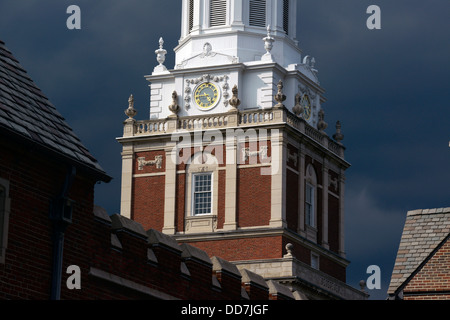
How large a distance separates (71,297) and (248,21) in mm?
51638

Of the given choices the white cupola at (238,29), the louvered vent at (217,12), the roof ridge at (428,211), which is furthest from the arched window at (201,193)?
the roof ridge at (428,211)

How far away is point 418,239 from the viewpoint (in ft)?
106

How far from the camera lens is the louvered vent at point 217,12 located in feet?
251

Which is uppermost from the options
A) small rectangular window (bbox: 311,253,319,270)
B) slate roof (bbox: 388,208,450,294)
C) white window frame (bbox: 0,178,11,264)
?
small rectangular window (bbox: 311,253,319,270)

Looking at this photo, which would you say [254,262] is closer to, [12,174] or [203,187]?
[203,187]

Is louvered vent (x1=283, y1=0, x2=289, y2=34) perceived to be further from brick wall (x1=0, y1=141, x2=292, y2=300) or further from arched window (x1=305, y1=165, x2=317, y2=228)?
brick wall (x1=0, y1=141, x2=292, y2=300)

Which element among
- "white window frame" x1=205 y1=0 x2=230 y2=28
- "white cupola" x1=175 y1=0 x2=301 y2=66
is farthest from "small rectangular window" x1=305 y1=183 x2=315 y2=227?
"white window frame" x1=205 y1=0 x2=230 y2=28

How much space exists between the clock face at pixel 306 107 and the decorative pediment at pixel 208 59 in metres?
4.79

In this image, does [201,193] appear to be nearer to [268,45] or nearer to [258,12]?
[268,45]

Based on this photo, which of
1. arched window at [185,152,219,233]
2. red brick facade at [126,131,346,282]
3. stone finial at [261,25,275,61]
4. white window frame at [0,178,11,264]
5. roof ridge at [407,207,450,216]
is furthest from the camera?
stone finial at [261,25,275,61]

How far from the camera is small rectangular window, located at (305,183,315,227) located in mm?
74500

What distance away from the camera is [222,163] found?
72.6 metres

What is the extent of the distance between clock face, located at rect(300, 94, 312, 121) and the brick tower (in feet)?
0.43

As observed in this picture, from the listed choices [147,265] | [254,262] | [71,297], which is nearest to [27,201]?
[71,297]
